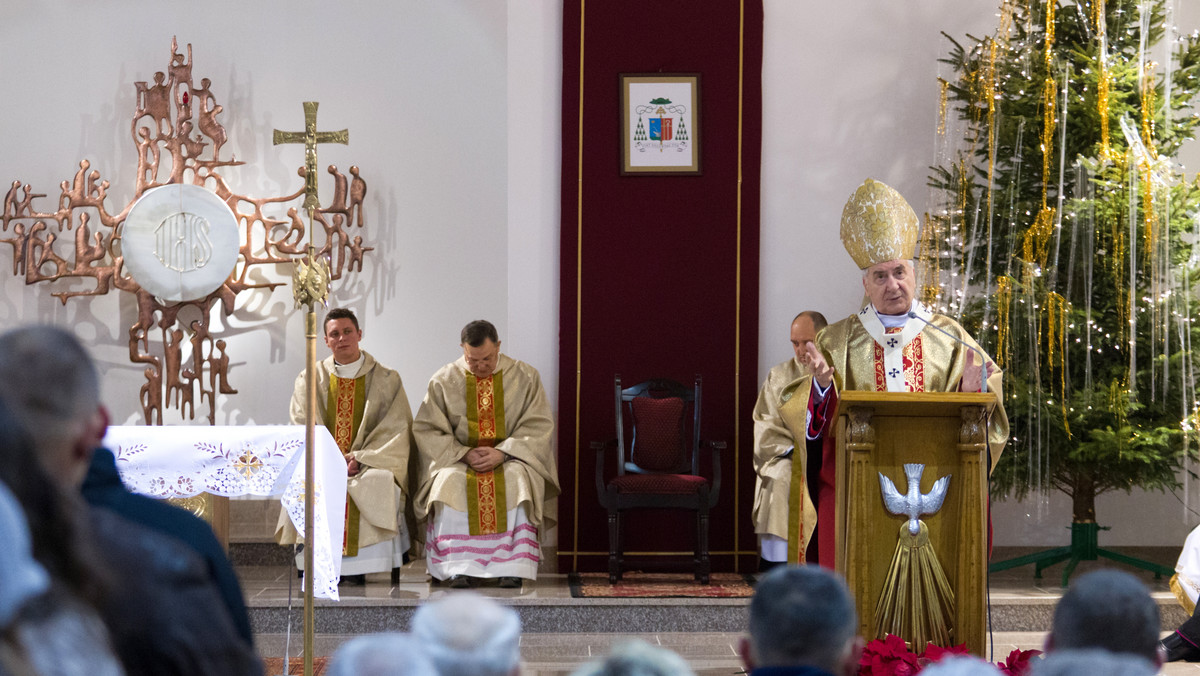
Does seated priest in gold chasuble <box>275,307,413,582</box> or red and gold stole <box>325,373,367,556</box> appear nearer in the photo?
seated priest in gold chasuble <box>275,307,413,582</box>

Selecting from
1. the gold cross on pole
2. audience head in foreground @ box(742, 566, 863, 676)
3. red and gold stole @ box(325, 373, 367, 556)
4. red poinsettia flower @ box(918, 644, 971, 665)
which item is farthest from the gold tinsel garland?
audience head in foreground @ box(742, 566, 863, 676)

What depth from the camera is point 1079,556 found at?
22.5 feet

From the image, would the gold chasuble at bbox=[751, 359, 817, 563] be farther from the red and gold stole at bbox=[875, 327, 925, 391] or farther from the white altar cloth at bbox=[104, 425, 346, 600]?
the white altar cloth at bbox=[104, 425, 346, 600]

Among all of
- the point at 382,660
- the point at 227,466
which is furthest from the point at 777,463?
the point at 382,660

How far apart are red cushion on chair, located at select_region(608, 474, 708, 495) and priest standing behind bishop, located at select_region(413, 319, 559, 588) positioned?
517 millimetres

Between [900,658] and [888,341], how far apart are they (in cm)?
122

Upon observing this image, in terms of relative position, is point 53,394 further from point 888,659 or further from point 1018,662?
point 1018,662

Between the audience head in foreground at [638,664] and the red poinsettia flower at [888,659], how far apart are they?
7.73 ft

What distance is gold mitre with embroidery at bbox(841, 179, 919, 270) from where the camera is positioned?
4.30 m

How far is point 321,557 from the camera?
5219 mm

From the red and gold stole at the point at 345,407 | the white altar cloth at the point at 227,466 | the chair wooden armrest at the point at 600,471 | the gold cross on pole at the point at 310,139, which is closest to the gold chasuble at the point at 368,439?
the red and gold stole at the point at 345,407

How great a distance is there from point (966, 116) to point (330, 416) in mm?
4164

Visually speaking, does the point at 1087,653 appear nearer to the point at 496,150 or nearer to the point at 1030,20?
the point at 1030,20

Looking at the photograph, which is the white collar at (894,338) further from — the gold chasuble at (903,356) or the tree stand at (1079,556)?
the tree stand at (1079,556)
